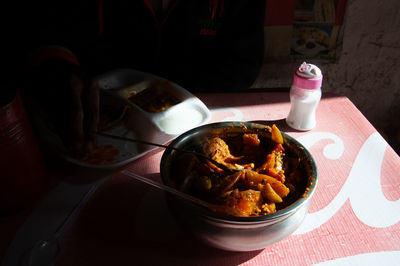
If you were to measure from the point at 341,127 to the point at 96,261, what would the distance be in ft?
3.30

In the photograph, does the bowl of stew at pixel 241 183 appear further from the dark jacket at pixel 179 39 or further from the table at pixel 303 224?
the dark jacket at pixel 179 39

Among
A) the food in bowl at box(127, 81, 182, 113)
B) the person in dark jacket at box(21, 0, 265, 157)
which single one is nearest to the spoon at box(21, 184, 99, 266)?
the food in bowl at box(127, 81, 182, 113)

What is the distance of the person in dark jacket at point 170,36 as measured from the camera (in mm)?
1519

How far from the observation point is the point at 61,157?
1.00 meters

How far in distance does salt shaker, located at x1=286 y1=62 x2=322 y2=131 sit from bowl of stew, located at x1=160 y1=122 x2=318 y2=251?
0.97ft

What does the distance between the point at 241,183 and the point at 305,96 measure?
518mm

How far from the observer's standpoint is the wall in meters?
1.89

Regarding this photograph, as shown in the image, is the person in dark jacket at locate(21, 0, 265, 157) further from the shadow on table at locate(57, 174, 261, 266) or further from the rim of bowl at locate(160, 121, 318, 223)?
the shadow on table at locate(57, 174, 261, 266)

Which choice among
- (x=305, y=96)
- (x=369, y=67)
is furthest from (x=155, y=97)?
(x=369, y=67)

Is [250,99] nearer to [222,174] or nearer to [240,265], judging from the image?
[222,174]

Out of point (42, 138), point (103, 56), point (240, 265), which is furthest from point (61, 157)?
point (103, 56)

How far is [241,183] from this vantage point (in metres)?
0.83

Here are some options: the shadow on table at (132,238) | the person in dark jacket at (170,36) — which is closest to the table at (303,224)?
the shadow on table at (132,238)

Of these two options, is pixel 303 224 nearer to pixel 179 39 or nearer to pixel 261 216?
pixel 261 216
